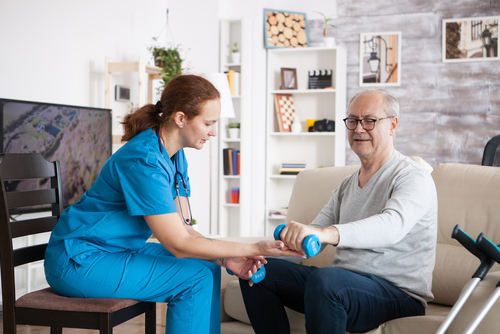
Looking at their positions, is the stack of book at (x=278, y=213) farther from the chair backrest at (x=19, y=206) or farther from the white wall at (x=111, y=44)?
the chair backrest at (x=19, y=206)

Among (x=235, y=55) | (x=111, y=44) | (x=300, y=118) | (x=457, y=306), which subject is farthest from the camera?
(x=300, y=118)

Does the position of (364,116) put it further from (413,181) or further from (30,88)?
(30,88)

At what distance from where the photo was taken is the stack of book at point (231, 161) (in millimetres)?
5047

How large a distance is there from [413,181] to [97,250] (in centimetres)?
105

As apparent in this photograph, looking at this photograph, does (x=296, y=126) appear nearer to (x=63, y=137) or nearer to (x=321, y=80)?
(x=321, y=80)

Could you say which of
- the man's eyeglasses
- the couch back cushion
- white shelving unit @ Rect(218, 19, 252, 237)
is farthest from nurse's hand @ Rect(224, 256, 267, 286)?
white shelving unit @ Rect(218, 19, 252, 237)

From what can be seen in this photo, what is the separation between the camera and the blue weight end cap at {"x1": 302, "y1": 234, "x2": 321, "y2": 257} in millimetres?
1403

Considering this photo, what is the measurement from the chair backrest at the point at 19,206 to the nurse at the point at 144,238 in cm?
13

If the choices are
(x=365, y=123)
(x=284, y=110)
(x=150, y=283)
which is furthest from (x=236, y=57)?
(x=150, y=283)

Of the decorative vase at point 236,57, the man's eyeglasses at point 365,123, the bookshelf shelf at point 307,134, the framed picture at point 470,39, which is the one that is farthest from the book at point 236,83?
the man's eyeglasses at point 365,123

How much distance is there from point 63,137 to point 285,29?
2732 mm

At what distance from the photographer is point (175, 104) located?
168cm

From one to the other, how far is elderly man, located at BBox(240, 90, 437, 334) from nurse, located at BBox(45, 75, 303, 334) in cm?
17

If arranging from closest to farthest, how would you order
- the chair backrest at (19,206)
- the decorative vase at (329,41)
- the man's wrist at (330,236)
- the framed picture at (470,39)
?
the man's wrist at (330,236), the chair backrest at (19,206), the framed picture at (470,39), the decorative vase at (329,41)
